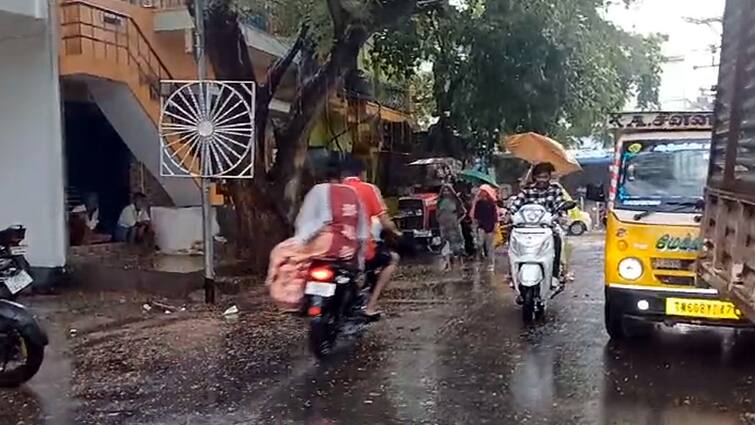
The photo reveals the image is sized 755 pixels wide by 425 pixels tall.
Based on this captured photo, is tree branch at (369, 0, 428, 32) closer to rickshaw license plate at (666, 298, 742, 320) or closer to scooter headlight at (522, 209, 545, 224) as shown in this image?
scooter headlight at (522, 209, 545, 224)

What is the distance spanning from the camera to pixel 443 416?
5.89 metres

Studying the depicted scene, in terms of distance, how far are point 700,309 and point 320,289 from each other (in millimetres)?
3075

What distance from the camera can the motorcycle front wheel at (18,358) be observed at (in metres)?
6.87

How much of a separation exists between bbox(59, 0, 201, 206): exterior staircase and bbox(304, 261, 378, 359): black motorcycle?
6.76 metres

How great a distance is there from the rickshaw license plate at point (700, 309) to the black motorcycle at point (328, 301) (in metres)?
2.66

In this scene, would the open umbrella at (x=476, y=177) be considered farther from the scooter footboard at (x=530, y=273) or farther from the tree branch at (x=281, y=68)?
the scooter footboard at (x=530, y=273)

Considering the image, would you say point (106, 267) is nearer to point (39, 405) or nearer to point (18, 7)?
point (18, 7)

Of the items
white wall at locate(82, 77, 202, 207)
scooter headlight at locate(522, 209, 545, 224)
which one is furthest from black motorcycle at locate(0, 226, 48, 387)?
white wall at locate(82, 77, 202, 207)

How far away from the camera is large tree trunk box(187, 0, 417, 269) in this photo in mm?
12977

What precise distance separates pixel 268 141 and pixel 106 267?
3.37 m

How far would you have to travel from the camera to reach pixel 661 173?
26.7 ft

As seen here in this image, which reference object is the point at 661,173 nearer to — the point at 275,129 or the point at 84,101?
the point at 275,129

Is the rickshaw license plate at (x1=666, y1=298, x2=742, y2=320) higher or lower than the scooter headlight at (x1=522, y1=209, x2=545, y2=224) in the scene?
lower

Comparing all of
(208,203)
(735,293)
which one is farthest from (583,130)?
(735,293)
